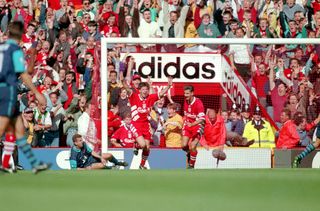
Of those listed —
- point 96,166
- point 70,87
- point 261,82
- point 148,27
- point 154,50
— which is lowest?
point 96,166

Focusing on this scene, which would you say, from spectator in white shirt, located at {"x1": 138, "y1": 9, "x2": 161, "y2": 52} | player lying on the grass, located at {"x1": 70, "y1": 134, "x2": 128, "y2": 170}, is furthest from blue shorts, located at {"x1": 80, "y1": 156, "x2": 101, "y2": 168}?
spectator in white shirt, located at {"x1": 138, "y1": 9, "x2": 161, "y2": 52}

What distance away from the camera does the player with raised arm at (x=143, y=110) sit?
15.0m

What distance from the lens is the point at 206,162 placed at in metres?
14.9

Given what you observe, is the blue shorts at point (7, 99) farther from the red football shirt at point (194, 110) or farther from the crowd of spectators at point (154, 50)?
the red football shirt at point (194, 110)

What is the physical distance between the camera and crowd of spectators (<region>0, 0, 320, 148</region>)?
1505 cm

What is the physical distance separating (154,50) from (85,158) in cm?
177

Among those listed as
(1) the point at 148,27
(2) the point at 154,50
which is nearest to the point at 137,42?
(2) the point at 154,50

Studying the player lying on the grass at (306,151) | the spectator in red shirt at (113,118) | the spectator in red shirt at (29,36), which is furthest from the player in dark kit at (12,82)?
the spectator in red shirt at (29,36)

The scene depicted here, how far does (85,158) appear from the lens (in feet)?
50.1

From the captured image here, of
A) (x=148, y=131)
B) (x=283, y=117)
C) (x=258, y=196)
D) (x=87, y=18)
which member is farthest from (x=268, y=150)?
(x=87, y=18)

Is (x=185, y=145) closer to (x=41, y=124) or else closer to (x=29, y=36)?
→ (x=41, y=124)

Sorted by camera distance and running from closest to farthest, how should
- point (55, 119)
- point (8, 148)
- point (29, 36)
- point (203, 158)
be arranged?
point (8, 148) < point (203, 158) < point (55, 119) < point (29, 36)

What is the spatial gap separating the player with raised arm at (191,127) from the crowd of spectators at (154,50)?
11 cm

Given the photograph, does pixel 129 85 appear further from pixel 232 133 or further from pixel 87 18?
pixel 87 18
